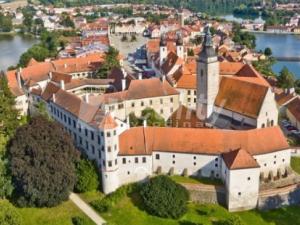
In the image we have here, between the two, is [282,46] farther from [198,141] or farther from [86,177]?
[86,177]

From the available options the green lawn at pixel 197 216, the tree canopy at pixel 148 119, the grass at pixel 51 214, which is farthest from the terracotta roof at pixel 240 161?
the grass at pixel 51 214

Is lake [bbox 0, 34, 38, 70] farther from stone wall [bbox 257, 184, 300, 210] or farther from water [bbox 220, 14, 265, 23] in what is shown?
water [bbox 220, 14, 265, 23]

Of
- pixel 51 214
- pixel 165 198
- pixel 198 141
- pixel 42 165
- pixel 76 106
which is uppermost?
pixel 76 106

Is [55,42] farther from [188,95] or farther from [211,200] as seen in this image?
[211,200]

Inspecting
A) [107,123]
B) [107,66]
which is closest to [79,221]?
[107,123]

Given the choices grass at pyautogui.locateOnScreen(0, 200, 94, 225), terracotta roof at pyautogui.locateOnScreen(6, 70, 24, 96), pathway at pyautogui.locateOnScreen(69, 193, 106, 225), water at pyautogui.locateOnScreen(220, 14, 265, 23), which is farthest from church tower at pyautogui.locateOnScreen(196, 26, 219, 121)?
water at pyautogui.locateOnScreen(220, 14, 265, 23)

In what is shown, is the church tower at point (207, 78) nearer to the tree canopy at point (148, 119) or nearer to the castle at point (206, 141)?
the castle at point (206, 141)
